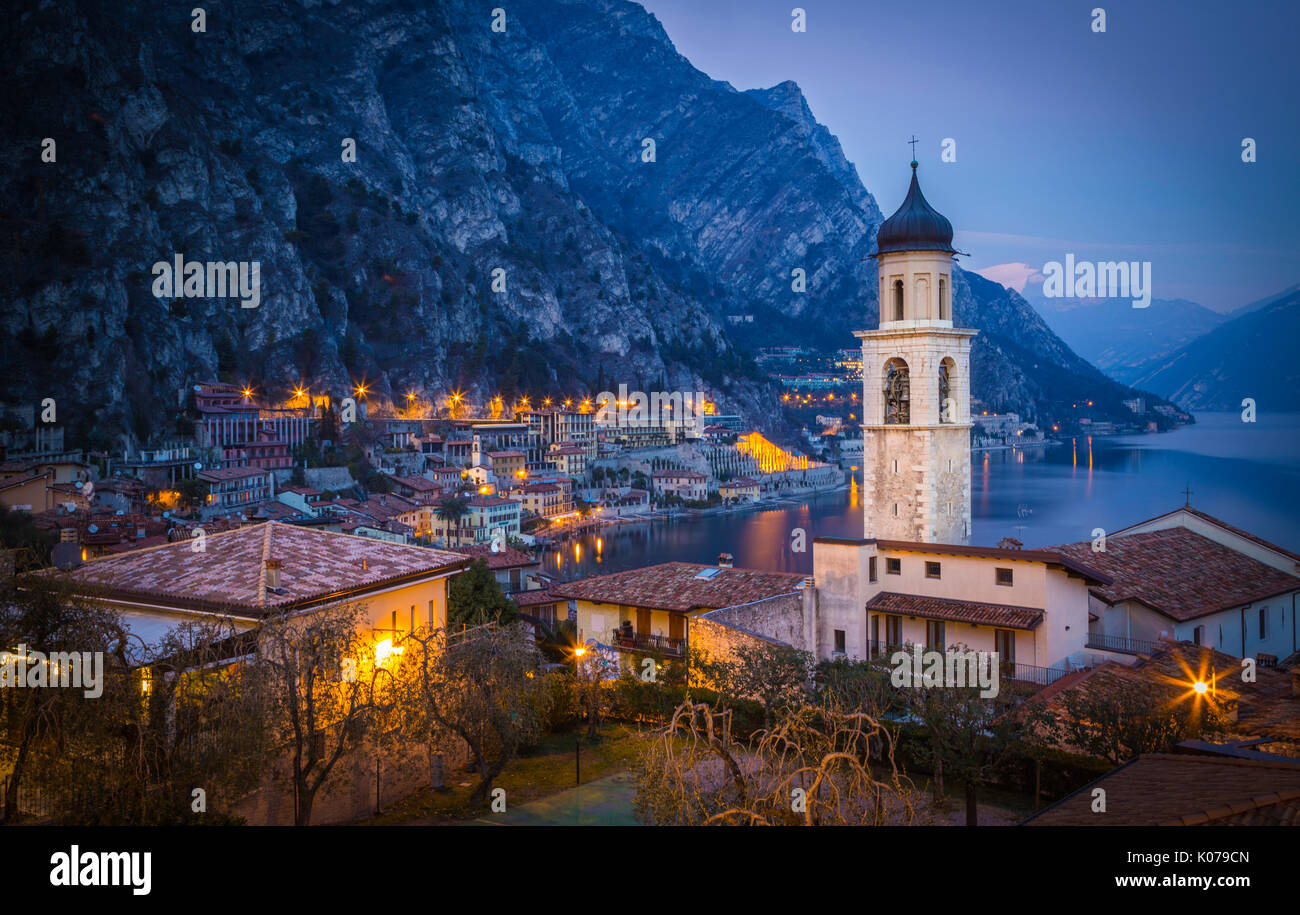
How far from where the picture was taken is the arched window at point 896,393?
77.5ft

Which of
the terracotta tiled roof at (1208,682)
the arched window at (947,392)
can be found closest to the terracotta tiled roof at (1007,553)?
the terracotta tiled roof at (1208,682)

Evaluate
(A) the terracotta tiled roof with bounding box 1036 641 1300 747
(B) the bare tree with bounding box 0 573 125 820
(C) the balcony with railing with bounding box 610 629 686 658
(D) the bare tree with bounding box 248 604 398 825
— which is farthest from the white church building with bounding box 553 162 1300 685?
(B) the bare tree with bounding box 0 573 125 820

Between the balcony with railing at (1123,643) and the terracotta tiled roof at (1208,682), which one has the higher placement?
the terracotta tiled roof at (1208,682)

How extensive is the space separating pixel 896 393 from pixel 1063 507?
6391cm

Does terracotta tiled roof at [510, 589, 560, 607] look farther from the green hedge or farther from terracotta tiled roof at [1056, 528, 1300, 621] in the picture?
the green hedge

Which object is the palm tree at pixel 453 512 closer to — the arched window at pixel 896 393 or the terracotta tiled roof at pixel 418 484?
the terracotta tiled roof at pixel 418 484

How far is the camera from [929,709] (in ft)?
43.2

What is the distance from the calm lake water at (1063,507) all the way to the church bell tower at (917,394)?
673 inches

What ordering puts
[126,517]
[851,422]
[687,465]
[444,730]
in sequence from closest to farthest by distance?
1. [444,730]
2. [126,517]
3. [687,465]
4. [851,422]

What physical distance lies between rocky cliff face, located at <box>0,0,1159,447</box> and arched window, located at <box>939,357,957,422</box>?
58.7 meters

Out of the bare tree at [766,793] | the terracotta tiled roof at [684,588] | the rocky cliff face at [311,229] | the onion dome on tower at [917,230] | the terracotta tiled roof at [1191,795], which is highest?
the rocky cliff face at [311,229]

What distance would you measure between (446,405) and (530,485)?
77.7 feet
